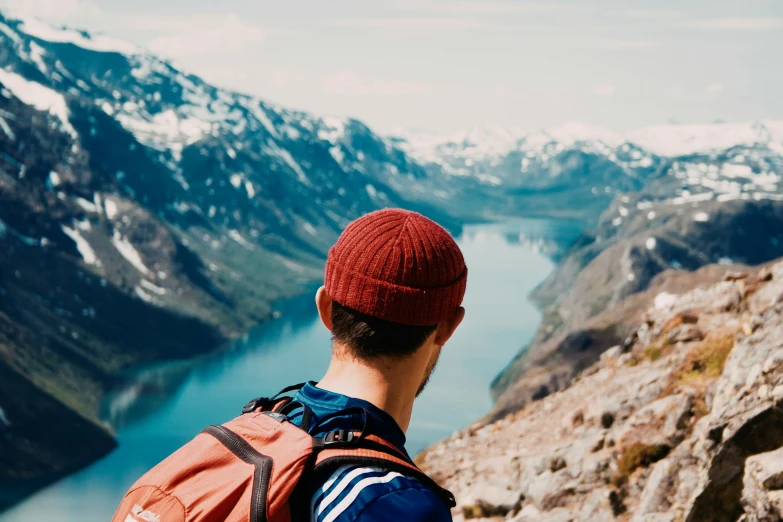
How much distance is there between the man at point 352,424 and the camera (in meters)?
3.86

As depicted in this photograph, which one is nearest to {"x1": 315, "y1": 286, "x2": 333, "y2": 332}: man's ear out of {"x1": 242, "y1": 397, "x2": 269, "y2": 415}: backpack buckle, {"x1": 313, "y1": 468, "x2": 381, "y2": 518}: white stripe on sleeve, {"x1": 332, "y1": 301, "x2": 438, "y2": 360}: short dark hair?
{"x1": 332, "y1": 301, "x2": 438, "y2": 360}: short dark hair

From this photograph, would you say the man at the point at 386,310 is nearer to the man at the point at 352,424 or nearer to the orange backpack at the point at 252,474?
the man at the point at 352,424

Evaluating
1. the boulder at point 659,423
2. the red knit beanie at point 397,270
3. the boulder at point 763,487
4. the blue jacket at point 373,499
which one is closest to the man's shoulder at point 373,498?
the blue jacket at point 373,499

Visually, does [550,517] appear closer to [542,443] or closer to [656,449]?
[656,449]

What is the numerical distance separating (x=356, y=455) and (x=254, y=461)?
1.71 ft

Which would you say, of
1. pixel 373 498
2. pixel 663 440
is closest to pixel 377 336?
pixel 373 498

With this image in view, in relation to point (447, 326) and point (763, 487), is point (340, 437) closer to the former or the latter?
point (447, 326)

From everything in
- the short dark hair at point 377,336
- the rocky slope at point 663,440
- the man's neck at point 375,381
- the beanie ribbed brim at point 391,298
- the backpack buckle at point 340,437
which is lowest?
the rocky slope at point 663,440

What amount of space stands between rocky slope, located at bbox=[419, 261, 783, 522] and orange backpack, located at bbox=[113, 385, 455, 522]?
7254 mm

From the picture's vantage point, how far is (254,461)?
4000mm

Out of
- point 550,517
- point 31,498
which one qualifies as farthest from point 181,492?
point 31,498

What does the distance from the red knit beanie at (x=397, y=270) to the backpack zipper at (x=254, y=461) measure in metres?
0.96

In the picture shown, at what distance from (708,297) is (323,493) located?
89.8 ft

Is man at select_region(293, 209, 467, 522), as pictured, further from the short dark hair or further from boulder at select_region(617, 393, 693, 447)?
boulder at select_region(617, 393, 693, 447)
